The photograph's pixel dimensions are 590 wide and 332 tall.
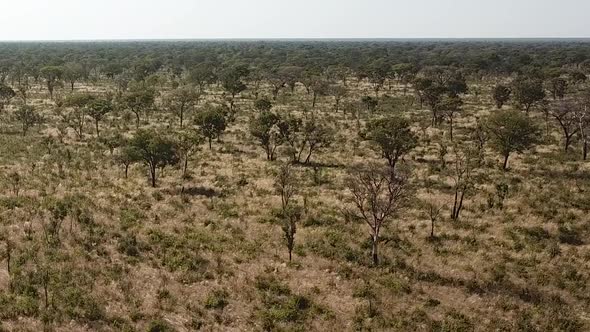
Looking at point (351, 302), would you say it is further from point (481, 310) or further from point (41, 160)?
point (41, 160)

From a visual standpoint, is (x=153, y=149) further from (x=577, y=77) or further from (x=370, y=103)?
(x=577, y=77)

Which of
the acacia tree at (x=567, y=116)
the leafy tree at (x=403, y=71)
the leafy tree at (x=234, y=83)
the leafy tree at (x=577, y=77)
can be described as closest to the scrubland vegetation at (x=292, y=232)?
the acacia tree at (x=567, y=116)

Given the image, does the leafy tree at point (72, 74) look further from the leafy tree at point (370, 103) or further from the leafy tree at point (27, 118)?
the leafy tree at point (370, 103)

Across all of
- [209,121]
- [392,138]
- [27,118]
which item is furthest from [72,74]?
[392,138]

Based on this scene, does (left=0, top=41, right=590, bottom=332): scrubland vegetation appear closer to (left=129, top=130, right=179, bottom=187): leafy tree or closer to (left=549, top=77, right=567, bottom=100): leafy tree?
(left=129, top=130, right=179, bottom=187): leafy tree

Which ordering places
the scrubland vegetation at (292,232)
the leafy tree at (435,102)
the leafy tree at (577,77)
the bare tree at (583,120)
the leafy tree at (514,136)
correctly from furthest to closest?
the leafy tree at (577,77) → the leafy tree at (435,102) → the bare tree at (583,120) → the leafy tree at (514,136) → the scrubland vegetation at (292,232)

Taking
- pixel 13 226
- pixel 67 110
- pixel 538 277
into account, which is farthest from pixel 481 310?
pixel 67 110

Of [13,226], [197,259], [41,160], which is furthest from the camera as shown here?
[41,160]

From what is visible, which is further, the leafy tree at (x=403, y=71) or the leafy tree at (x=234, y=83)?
the leafy tree at (x=403, y=71)

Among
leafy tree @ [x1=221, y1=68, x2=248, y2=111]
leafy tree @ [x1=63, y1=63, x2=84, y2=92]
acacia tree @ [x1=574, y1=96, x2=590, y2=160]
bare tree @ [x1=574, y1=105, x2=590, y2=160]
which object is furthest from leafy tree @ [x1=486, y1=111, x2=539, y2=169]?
leafy tree @ [x1=63, y1=63, x2=84, y2=92]
